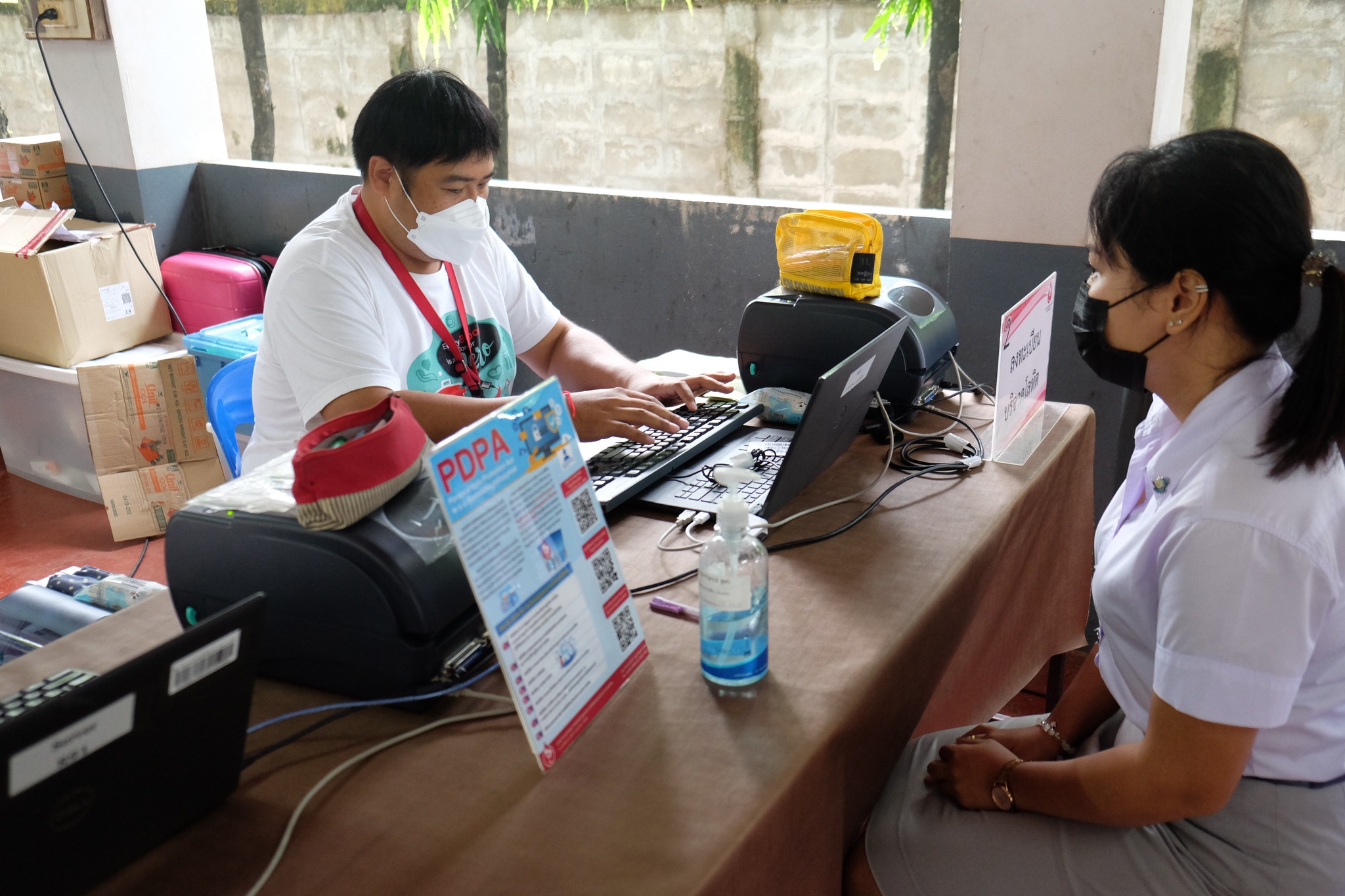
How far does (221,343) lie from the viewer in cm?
313

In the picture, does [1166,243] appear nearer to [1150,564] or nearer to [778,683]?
[1150,564]

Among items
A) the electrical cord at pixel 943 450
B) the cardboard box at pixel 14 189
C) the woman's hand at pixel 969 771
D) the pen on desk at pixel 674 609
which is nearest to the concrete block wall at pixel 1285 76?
the electrical cord at pixel 943 450

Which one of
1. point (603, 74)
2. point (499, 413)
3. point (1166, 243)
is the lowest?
point (499, 413)

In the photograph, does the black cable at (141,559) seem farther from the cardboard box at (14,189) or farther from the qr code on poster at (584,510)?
the qr code on poster at (584,510)

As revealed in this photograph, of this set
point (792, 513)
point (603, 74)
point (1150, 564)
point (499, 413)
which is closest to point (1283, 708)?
point (1150, 564)

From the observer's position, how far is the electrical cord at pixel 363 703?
0.98 meters

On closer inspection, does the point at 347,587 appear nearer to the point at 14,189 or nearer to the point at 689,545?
the point at 689,545

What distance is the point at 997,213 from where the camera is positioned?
2.29 metres

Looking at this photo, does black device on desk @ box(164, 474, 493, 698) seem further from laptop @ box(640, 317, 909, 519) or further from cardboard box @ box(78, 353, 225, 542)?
cardboard box @ box(78, 353, 225, 542)

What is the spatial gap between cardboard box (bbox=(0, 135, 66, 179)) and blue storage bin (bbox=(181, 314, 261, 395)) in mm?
1117

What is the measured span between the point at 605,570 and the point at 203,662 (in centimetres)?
38

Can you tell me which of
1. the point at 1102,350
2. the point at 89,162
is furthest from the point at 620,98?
the point at 1102,350

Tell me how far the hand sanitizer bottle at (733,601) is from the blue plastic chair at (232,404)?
137 cm

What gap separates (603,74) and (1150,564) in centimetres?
431
